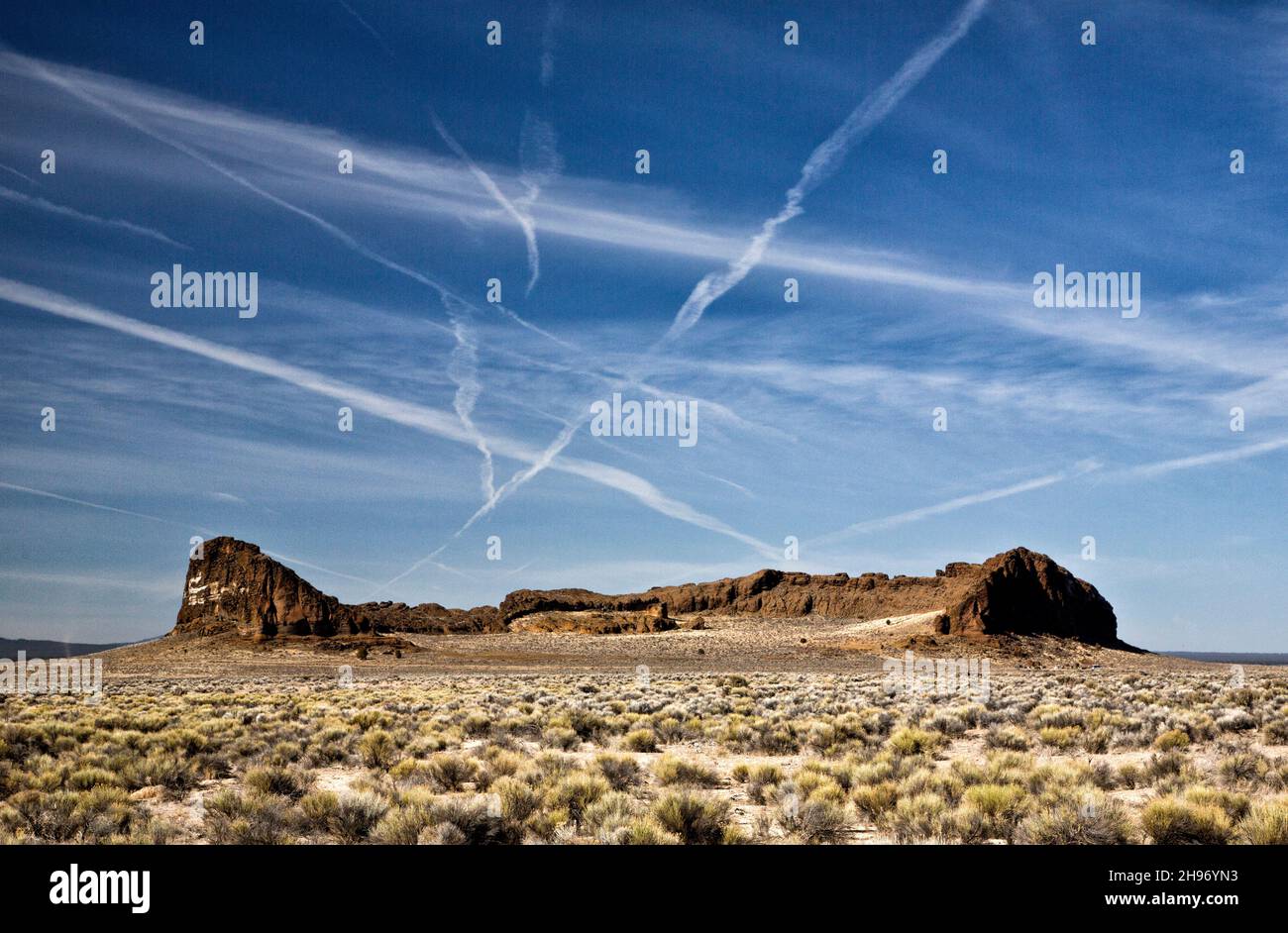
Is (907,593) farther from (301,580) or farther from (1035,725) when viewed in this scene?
(1035,725)

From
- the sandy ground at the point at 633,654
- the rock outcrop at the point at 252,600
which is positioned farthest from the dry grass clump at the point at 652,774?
the rock outcrop at the point at 252,600

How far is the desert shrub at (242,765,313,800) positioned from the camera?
35.8 feet

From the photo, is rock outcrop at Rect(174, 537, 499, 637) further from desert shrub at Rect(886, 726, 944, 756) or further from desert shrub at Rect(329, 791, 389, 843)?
desert shrub at Rect(329, 791, 389, 843)

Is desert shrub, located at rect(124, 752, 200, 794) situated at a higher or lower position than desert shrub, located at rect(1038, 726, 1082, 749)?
higher

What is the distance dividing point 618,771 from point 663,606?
370 ft

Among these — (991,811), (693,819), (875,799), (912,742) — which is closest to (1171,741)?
(912,742)

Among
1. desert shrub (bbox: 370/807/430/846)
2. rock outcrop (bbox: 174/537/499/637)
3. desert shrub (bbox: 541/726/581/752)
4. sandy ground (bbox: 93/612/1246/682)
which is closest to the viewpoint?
desert shrub (bbox: 370/807/430/846)

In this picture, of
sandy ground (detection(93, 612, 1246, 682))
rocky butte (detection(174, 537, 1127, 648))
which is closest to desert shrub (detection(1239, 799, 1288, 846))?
sandy ground (detection(93, 612, 1246, 682))

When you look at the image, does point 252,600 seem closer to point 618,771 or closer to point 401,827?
Answer: point 618,771

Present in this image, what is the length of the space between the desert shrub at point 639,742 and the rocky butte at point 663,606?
65.8 m

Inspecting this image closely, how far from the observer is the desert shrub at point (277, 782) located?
10.9 m

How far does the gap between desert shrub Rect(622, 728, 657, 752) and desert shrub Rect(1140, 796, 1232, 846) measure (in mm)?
8705

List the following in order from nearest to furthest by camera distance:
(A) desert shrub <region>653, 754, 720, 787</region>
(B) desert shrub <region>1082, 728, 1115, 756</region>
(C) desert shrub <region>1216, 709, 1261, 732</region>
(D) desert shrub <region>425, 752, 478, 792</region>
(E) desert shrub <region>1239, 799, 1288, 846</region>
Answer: (E) desert shrub <region>1239, 799, 1288, 846</region> → (D) desert shrub <region>425, 752, 478, 792</region> → (A) desert shrub <region>653, 754, 720, 787</region> → (B) desert shrub <region>1082, 728, 1115, 756</region> → (C) desert shrub <region>1216, 709, 1261, 732</region>

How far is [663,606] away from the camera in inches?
4838
